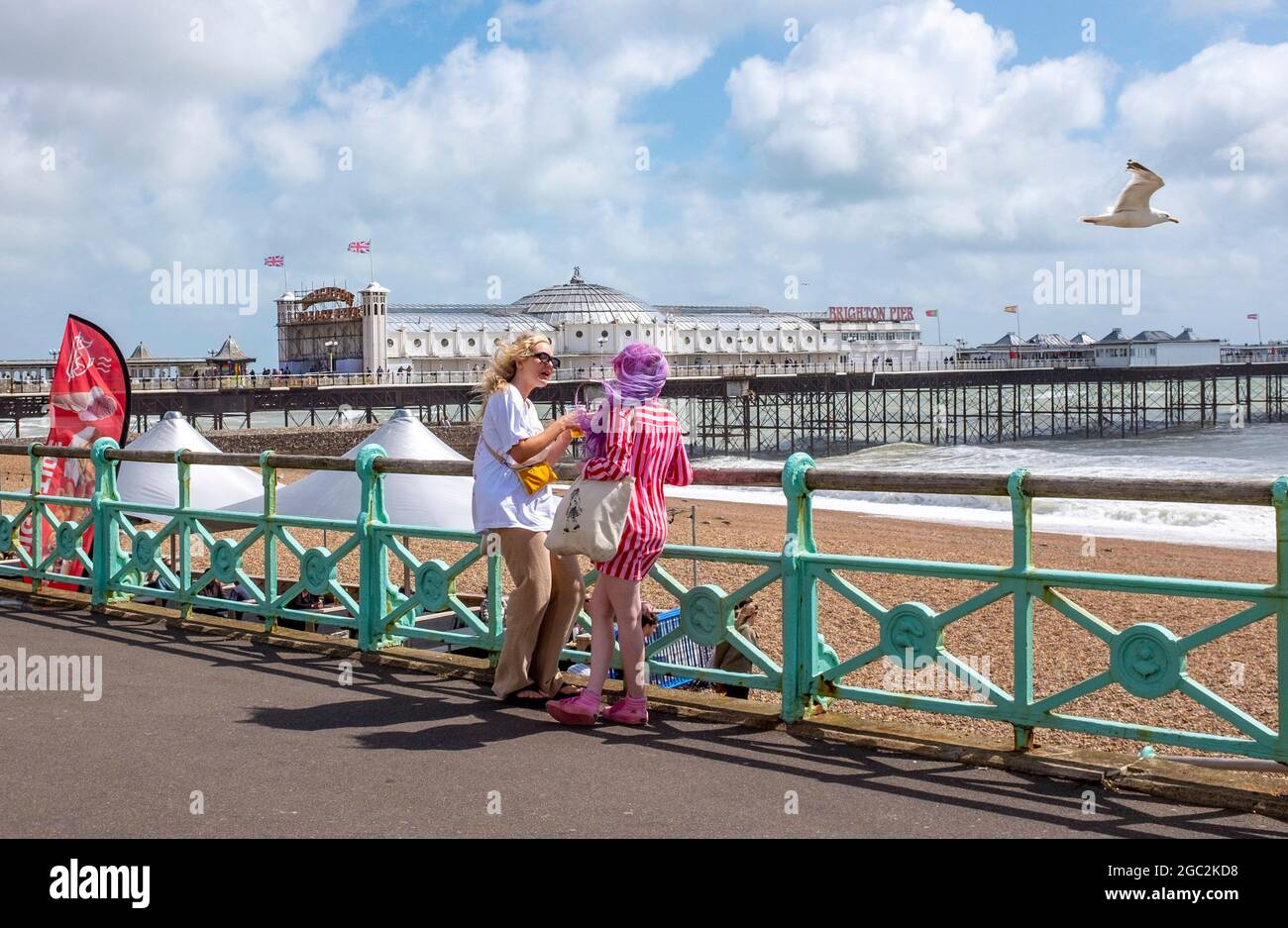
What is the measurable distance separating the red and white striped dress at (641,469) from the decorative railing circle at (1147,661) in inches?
58.0

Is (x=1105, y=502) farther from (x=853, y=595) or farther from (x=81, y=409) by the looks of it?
(x=853, y=595)

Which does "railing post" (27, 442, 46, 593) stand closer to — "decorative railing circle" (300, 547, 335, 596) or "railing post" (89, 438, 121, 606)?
"railing post" (89, 438, 121, 606)

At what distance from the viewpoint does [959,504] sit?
95.1ft

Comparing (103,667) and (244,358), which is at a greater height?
(244,358)

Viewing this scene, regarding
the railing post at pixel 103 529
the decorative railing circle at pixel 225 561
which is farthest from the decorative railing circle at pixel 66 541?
the decorative railing circle at pixel 225 561

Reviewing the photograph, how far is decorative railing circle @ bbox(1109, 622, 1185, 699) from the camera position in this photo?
377 centimetres

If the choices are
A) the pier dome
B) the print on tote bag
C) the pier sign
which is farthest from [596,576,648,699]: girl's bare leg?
the pier sign

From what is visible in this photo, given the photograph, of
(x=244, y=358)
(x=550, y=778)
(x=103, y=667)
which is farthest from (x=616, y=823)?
(x=244, y=358)

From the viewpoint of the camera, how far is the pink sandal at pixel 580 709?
464cm

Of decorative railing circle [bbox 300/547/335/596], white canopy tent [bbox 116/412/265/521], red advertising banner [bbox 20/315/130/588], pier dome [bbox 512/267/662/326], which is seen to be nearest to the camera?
decorative railing circle [bbox 300/547/335/596]

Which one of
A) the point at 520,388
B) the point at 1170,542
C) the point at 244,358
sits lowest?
the point at 1170,542

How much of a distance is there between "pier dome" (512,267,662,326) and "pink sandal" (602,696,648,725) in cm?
8735
